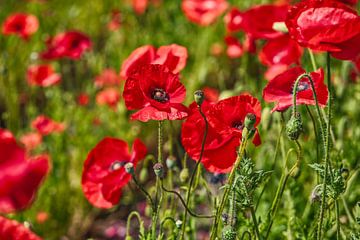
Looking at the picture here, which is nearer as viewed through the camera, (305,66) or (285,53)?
(285,53)

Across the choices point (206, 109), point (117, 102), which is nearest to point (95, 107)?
point (117, 102)

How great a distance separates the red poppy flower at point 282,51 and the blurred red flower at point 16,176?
3.73 feet

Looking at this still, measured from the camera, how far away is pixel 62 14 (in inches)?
177

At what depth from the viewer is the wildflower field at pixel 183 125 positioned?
1344 millimetres

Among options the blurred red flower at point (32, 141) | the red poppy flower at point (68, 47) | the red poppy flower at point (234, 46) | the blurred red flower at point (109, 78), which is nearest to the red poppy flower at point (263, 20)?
the red poppy flower at point (234, 46)

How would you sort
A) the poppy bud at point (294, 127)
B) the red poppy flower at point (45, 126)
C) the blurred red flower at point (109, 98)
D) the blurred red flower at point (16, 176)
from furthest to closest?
1. the blurred red flower at point (109, 98)
2. the red poppy flower at point (45, 126)
3. the poppy bud at point (294, 127)
4. the blurred red flower at point (16, 176)

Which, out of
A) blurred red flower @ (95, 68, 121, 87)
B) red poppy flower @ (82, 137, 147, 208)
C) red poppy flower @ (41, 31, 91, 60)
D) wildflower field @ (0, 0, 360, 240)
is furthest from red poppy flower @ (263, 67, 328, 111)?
blurred red flower @ (95, 68, 121, 87)

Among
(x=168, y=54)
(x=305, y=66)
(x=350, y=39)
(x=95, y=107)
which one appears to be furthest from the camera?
(x=95, y=107)

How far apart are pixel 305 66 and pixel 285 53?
0.67 meters

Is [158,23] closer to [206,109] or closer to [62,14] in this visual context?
[62,14]

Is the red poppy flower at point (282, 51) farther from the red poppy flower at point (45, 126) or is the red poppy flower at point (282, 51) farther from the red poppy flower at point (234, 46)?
the red poppy flower at point (45, 126)

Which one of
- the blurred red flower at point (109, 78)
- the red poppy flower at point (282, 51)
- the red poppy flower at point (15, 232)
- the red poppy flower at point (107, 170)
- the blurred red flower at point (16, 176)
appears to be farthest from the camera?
the blurred red flower at point (109, 78)

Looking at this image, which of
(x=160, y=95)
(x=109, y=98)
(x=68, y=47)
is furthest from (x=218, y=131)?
(x=109, y=98)

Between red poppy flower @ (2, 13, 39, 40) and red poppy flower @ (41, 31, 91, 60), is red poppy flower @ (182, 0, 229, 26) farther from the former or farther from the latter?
red poppy flower @ (2, 13, 39, 40)
